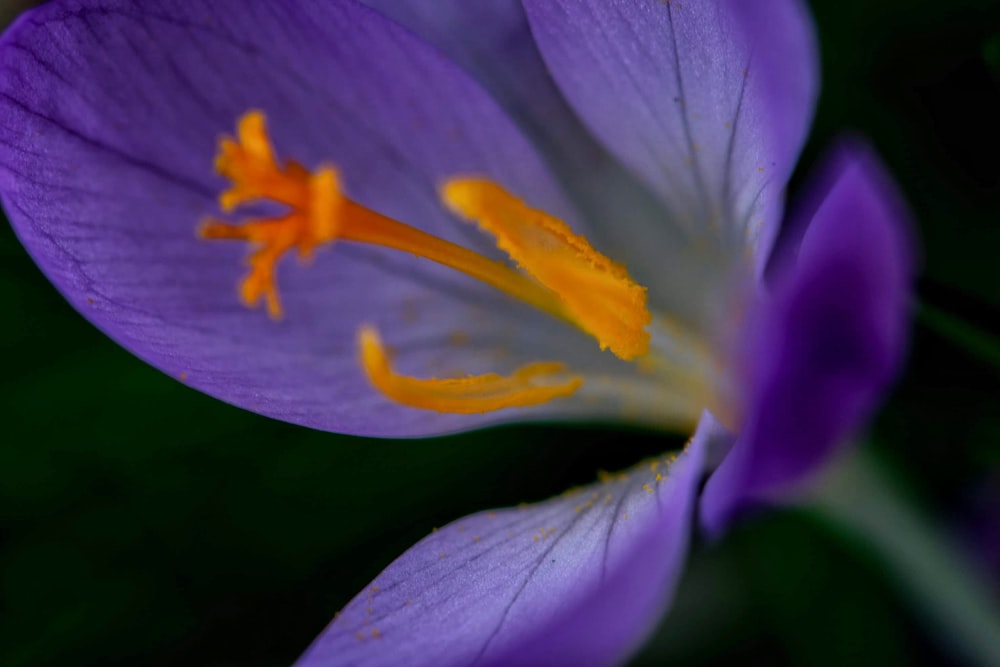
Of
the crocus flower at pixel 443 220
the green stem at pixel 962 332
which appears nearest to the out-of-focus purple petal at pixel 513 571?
the crocus flower at pixel 443 220

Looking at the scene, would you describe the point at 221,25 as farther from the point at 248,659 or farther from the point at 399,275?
the point at 248,659

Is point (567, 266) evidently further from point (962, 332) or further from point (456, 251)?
point (962, 332)

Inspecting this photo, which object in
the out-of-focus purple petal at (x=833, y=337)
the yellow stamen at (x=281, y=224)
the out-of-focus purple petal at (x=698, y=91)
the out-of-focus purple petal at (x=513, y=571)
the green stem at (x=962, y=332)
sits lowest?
the green stem at (x=962, y=332)

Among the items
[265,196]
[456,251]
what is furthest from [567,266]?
[265,196]

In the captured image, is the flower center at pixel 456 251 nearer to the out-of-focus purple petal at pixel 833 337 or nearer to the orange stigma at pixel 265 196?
the orange stigma at pixel 265 196

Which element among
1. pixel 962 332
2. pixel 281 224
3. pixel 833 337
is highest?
pixel 281 224

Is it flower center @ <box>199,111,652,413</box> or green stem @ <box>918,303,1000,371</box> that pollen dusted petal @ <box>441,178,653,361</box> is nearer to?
flower center @ <box>199,111,652,413</box>

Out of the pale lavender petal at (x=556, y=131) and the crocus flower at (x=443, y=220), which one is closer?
the crocus flower at (x=443, y=220)
